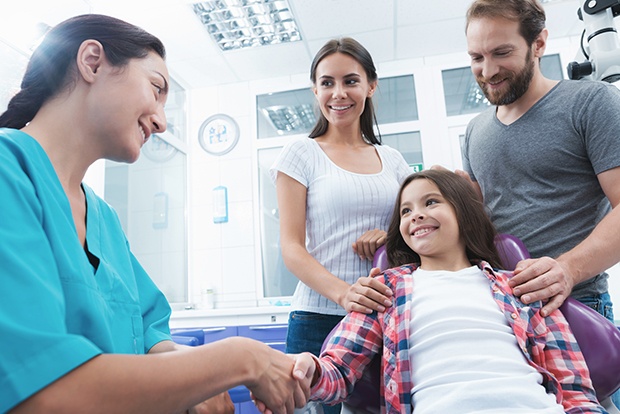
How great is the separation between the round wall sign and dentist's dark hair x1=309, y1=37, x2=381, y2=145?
9.30ft

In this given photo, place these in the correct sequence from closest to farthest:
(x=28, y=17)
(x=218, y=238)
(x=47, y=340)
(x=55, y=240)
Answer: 1. (x=47, y=340)
2. (x=55, y=240)
3. (x=28, y=17)
4. (x=218, y=238)

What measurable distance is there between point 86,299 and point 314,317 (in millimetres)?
732

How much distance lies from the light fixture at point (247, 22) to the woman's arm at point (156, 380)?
3129 mm

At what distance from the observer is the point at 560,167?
4.64 ft

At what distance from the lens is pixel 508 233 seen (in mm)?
1483

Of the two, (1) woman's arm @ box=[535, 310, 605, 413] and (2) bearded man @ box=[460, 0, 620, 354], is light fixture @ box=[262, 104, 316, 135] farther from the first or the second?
(1) woman's arm @ box=[535, 310, 605, 413]

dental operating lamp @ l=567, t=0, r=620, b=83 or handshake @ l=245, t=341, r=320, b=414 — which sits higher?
dental operating lamp @ l=567, t=0, r=620, b=83

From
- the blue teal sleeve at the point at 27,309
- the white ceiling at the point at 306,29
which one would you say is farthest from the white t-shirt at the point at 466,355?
the white ceiling at the point at 306,29

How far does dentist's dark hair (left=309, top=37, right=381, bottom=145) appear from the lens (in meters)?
1.52

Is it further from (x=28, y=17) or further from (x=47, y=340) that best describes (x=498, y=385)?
(x=28, y=17)

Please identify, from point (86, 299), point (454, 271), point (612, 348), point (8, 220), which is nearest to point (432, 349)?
point (454, 271)

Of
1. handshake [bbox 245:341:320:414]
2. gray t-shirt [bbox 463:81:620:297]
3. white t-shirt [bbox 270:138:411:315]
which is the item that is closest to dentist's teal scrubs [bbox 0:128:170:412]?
handshake [bbox 245:341:320:414]

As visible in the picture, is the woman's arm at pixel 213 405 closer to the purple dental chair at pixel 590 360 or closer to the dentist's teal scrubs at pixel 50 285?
the dentist's teal scrubs at pixel 50 285

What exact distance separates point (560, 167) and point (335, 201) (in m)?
0.70
